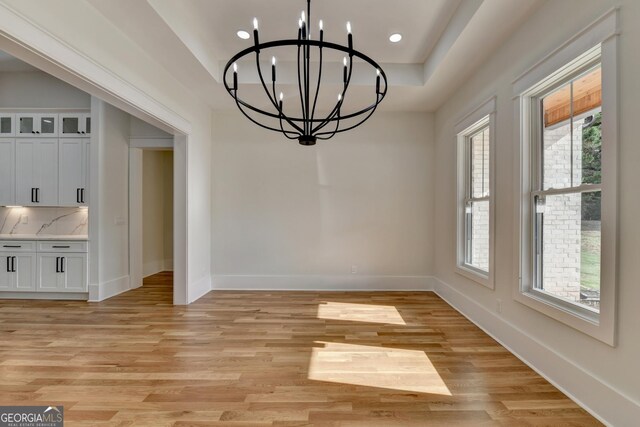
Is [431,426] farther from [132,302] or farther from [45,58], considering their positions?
[132,302]

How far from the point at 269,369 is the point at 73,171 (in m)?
4.17

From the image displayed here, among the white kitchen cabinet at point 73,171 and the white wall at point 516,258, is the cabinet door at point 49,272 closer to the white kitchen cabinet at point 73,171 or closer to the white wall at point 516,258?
the white kitchen cabinet at point 73,171

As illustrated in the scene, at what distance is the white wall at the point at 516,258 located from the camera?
1.70 meters

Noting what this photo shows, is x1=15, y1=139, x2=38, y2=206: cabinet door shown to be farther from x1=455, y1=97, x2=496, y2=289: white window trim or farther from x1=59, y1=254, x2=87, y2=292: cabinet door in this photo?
x1=455, y1=97, x2=496, y2=289: white window trim

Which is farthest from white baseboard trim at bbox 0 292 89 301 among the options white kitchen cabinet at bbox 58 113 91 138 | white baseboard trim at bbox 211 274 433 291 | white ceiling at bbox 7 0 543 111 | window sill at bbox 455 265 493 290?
window sill at bbox 455 265 493 290

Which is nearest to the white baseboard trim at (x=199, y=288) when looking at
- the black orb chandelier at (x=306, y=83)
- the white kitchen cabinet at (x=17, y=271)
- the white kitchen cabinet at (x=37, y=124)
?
the white kitchen cabinet at (x=17, y=271)

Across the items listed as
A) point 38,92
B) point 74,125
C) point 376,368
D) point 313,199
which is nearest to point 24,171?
point 74,125

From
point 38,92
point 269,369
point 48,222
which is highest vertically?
point 38,92

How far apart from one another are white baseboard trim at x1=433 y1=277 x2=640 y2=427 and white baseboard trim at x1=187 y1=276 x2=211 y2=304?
361 centimetres

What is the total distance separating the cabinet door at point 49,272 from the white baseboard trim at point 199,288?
1.87m

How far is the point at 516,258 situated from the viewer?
9.04 feet

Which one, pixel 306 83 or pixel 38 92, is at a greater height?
pixel 38 92

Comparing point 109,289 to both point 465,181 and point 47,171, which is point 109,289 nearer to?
point 47,171

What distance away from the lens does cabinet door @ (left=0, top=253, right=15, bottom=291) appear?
4363mm
